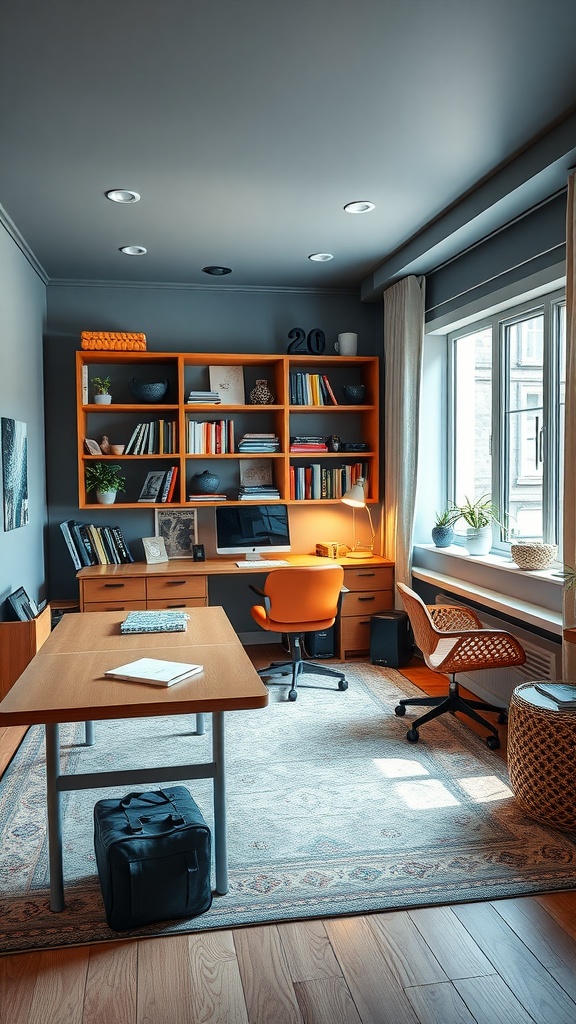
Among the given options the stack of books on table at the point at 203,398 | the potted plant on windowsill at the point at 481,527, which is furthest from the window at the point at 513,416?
the stack of books on table at the point at 203,398

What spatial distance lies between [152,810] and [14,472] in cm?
228

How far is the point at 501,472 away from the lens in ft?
14.6

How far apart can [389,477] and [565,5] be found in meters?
3.42

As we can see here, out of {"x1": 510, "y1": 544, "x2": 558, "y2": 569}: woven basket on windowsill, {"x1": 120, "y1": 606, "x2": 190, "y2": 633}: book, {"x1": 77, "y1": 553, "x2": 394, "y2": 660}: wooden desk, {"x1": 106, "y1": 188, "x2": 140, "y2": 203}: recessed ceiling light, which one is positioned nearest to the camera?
{"x1": 120, "y1": 606, "x2": 190, "y2": 633}: book

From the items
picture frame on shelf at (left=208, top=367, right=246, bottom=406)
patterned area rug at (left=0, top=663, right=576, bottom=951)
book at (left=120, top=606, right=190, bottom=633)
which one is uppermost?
picture frame on shelf at (left=208, top=367, right=246, bottom=406)

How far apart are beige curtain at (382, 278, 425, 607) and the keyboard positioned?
81cm

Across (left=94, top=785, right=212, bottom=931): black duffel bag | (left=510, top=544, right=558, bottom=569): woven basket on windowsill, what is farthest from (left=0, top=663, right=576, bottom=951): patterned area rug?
(left=510, top=544, right=558, bottom=569): woven basket on windowsill

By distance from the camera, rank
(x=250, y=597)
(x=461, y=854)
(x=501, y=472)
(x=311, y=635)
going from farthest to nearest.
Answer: (x=250, y=597)
(x=311, y=635)
(x=501, y=472)
(x=461, y=854)

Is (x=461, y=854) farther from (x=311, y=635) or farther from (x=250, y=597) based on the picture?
(x=250, y=597)

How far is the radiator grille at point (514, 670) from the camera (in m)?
3.67

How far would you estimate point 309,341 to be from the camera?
5.53 metres

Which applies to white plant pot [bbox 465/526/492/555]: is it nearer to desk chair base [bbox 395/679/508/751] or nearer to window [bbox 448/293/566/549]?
window [bbox 448/293/566/549]

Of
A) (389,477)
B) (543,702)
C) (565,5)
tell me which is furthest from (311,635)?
(565,5)

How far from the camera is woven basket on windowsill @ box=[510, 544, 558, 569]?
150 inches
